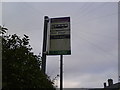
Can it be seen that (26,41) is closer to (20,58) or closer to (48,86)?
(20,58)

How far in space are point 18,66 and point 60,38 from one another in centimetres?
728

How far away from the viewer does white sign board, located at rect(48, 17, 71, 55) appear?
16.5 metres

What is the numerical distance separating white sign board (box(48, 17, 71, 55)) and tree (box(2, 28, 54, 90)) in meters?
5.15

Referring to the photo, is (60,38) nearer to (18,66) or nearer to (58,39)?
(58,39)

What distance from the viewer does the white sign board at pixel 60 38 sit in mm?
16500

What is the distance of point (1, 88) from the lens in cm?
916

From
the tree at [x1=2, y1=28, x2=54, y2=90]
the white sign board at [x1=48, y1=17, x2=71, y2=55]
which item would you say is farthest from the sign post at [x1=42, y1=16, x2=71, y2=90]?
the tree at [x1=2, y1=28, x2=54, y2=90]

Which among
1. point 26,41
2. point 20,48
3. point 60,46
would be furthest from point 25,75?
point 60,46

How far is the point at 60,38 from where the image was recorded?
16562 mm

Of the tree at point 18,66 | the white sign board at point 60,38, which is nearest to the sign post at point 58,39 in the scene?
the white sign board at point 60,38

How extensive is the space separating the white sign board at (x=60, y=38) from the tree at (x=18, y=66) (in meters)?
5.15

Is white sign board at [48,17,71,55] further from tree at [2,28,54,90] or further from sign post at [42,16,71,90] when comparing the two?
tree at [2,28,54,90]

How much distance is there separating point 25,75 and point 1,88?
1.10m

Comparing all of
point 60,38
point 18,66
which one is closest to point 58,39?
point 60,38
